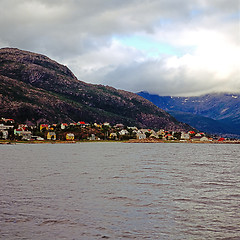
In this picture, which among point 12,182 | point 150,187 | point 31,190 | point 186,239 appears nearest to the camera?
point 186,239

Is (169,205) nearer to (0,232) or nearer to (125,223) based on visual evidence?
(125,223)

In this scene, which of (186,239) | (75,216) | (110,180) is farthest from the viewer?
(110,180)

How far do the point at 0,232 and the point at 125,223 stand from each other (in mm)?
8661

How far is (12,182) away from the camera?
4222 cm

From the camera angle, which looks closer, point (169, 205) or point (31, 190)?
point (169, 205)

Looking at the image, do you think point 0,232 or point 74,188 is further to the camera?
point 74,188

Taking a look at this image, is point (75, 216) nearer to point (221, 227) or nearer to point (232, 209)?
point (221, 227)

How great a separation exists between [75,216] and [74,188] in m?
12.9

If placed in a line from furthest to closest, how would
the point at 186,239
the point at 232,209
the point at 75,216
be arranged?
1. the point at 232,209
2. the point at 75,216
3. the point at 186,239

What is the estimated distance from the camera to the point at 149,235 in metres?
20.3

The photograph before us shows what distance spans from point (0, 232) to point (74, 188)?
17.0 m

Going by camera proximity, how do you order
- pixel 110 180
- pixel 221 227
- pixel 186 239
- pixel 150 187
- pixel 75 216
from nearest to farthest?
pixel 186 239 < pixel 221 227 < pixel 75 216 < pixel 150 187 < pixel 110 180

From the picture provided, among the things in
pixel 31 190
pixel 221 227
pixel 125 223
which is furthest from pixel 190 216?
pixel 31 190

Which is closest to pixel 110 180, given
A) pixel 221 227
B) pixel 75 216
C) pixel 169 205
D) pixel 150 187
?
pixel 150 187
